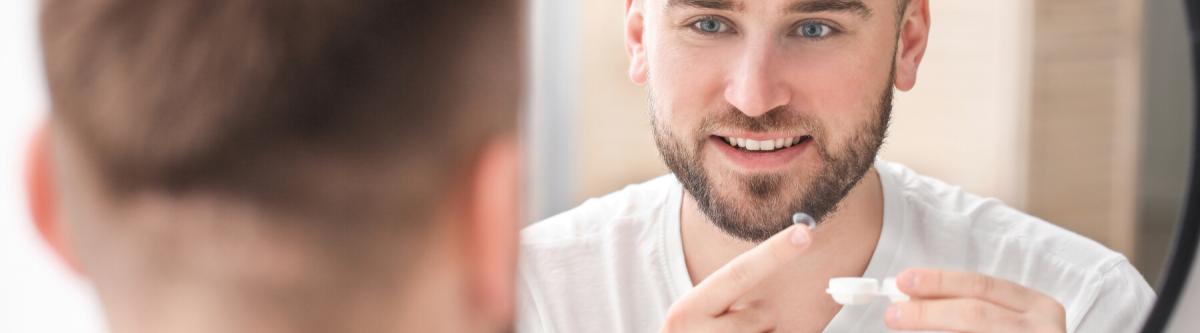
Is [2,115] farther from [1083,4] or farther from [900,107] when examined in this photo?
[1083,4]

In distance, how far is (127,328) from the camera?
0.82ft

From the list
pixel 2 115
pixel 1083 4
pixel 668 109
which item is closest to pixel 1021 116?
pixel 1083 4

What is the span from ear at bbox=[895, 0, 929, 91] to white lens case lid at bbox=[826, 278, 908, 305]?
168 millimetres

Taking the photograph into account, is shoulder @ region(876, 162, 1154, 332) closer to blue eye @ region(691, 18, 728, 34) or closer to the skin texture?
the skin texture

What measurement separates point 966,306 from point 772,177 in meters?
0.20

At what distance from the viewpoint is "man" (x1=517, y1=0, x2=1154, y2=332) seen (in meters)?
0.66

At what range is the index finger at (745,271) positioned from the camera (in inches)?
19.6

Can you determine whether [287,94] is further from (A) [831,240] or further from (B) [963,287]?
(A) [831,240]

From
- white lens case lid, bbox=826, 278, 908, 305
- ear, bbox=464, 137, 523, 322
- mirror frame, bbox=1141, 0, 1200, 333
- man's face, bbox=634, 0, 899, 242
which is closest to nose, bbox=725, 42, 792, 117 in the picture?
man's face, bbox=634, 0, 899, 242

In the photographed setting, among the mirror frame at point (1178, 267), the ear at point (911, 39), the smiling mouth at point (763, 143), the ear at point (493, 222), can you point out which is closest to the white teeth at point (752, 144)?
the smiling mouth at point (763, 143)

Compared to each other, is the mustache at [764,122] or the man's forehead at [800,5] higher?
the man's forehead at [800,5]

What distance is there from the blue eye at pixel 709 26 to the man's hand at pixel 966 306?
0.68ft

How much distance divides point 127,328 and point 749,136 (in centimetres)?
49

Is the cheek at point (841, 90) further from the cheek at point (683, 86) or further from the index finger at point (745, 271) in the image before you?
the index finger at point (745, 271)
